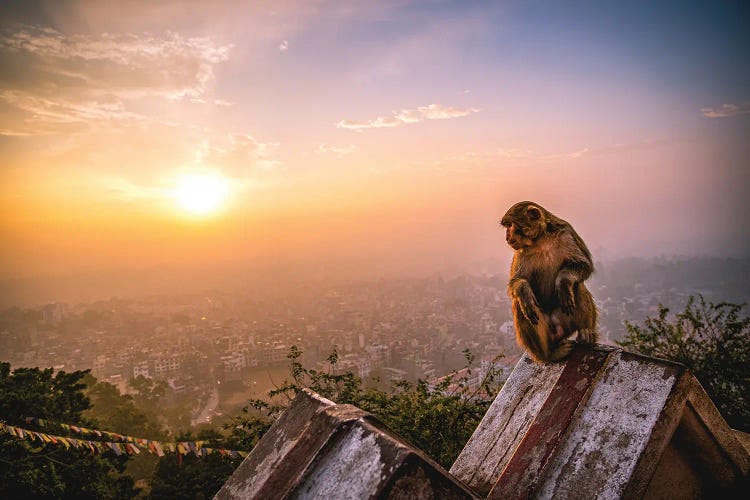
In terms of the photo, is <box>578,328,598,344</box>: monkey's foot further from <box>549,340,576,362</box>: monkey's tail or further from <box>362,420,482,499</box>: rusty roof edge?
<box>362,420,482,499</box>: rusty roof edge

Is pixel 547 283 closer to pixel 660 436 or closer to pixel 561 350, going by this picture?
Result: pixel 561 350

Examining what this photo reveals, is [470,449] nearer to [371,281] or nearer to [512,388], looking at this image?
[512,388]

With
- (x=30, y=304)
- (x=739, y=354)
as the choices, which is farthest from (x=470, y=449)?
(x=30, y=304)

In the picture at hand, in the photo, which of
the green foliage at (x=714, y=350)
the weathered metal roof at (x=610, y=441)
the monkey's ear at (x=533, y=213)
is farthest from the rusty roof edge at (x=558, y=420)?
the green foliage at (x=714, y=350)

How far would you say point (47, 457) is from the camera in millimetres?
8836

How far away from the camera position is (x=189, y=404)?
117 ft

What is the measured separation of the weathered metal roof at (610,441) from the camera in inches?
92.2

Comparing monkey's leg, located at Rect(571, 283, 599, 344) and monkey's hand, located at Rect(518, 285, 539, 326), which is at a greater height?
monkey's hand, located at Rect(518, 285, 539, 326)

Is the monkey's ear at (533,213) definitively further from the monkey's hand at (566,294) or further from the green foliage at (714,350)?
the green foliage at (714,350)

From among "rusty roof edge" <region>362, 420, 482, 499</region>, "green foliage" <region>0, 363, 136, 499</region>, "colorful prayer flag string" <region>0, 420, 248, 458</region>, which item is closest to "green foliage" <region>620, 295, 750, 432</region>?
"rusty roof edge" <region>362, 420, 482, 499</region>

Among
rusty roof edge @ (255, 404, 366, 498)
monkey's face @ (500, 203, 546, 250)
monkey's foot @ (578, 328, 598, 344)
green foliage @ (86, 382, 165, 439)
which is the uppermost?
monkey's face @ (500, 203, 546, 250)

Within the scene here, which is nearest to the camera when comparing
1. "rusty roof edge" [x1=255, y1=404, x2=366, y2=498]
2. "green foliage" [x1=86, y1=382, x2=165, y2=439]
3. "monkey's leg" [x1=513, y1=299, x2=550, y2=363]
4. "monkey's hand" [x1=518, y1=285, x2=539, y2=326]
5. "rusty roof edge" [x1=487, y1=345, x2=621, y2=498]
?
"rusty roof edge" [x1=255, y1=404, x2=366, y2=498]

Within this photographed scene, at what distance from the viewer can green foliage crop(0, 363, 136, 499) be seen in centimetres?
778

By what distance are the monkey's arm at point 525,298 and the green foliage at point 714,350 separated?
6.12 meters
